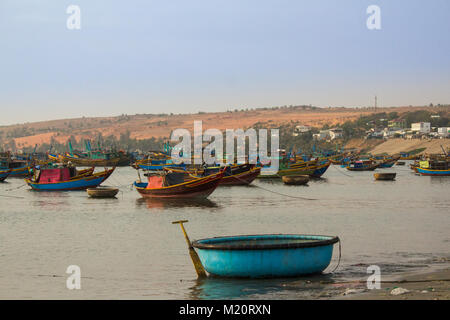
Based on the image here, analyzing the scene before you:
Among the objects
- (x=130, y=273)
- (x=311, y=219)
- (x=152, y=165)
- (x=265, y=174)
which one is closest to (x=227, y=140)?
(x=152, y=165)

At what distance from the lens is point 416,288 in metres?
14.0

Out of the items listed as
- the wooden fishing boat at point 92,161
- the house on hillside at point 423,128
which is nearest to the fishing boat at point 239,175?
the wooden fishing boat at point 92,161

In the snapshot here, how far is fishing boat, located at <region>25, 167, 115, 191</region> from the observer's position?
175 ft

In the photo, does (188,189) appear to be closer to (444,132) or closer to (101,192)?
(101,192)

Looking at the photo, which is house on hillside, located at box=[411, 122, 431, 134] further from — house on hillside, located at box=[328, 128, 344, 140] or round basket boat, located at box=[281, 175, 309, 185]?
round basket boat, located at box=[281, 175, 309, 185]

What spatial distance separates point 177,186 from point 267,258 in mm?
26205

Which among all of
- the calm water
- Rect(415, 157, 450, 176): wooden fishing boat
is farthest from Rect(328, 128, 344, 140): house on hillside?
the calm water

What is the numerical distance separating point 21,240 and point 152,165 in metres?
78.8

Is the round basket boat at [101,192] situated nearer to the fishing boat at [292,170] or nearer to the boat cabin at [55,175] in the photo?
the boat cabin at [55,175]

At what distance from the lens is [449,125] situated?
191625mm

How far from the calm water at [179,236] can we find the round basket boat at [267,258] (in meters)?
0.27

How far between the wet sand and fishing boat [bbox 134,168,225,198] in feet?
85.1

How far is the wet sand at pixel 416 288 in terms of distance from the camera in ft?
42.3
